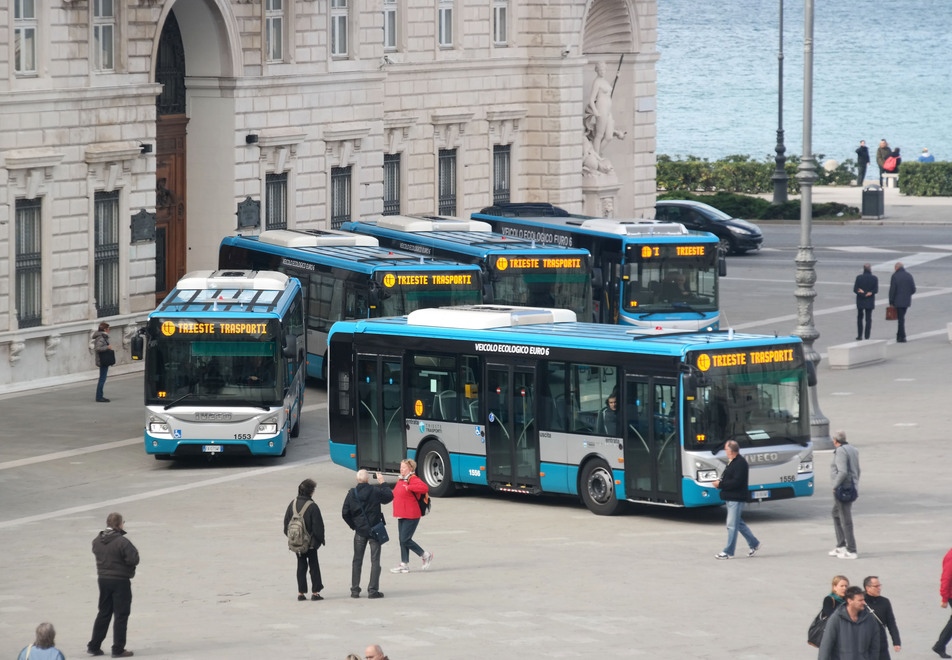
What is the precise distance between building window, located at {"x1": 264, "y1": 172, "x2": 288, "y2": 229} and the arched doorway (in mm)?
1826

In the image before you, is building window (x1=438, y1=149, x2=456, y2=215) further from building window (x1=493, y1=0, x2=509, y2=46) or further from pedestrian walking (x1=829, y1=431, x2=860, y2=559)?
pedestrian walking (x1=829, y1=431, x2=860, y2=559)

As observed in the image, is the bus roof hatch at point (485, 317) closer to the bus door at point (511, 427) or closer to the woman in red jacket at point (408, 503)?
the bus door at point (511, 427)

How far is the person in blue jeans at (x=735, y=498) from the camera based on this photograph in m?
25.3

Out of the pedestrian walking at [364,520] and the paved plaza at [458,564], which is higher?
the pedestrian walking at [364,520]

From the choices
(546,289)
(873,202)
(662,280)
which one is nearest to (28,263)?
(546,289)

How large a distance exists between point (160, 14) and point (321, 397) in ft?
29.2

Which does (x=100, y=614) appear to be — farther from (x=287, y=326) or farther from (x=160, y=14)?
(x=160, y=14)

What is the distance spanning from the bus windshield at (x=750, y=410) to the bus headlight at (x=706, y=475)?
273 millimetres

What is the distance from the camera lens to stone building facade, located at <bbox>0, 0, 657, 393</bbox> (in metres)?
40.0

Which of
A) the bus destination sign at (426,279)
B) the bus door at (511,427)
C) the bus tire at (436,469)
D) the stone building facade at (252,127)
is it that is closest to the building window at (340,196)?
the stone building facade at (252,127)

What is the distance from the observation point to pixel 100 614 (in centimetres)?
2114

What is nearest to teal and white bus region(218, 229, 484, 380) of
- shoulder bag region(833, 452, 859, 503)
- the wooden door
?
the wooden door

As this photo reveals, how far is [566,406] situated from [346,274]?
10.5 meters

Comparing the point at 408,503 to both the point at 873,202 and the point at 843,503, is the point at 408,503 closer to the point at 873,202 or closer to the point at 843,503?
the point at 843,503
